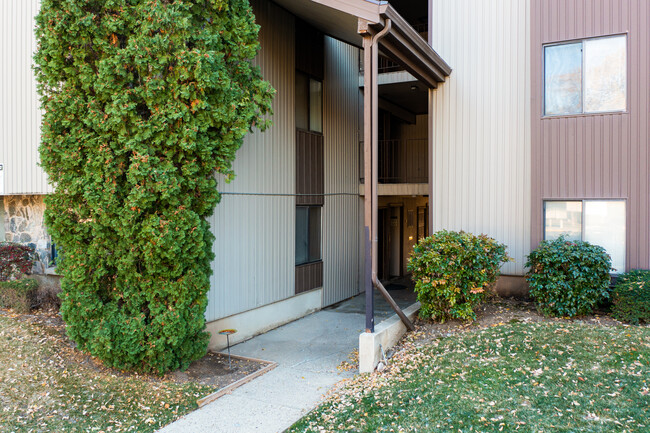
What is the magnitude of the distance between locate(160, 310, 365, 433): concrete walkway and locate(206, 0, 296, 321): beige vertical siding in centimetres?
84

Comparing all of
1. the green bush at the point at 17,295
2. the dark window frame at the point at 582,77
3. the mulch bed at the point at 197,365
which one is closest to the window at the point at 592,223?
the dark window frame at the point at 582,77

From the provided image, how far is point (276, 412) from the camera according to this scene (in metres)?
5.76

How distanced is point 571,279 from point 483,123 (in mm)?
3359

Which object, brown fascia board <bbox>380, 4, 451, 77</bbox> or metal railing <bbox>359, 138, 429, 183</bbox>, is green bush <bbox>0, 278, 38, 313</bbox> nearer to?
brown fascia board <bbox>380, 4, 451, 77</bbox>

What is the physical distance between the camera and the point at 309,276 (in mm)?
10938

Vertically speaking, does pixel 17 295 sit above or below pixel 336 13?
below

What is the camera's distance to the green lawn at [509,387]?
4.80 m

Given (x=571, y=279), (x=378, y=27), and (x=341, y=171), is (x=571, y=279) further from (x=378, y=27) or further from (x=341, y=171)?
(x=341, y=171)

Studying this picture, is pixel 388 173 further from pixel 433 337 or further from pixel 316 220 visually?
pixel 433 337

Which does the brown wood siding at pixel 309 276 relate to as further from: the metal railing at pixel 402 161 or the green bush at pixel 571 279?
the green bush at pixel 571 279

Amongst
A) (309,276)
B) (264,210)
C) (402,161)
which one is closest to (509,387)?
(264,210)

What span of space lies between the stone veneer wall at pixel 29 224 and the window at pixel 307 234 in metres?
4.89

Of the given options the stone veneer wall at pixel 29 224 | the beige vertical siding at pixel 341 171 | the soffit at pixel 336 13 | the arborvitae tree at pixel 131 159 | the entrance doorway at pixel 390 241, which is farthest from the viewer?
the entrance doorway at pixel 390 241

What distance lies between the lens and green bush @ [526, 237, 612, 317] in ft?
24.5
